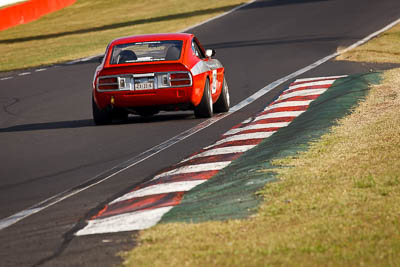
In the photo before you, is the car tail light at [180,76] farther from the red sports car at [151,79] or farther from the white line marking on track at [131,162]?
the white line marking on track at [131,162]

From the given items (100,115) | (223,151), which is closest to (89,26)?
(100,115)

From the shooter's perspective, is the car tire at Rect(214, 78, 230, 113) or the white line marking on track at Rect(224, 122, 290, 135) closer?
the white line marking on track at Rect(224, 122, 290, 135)

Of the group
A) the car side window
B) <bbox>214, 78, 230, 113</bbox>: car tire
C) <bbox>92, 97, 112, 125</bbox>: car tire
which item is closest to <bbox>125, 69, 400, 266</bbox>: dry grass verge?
<bbox>92, 97, 112, 125</bbox>: car tire

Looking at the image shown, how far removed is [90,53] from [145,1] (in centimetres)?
1976

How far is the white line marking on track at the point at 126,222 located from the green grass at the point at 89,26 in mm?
19456

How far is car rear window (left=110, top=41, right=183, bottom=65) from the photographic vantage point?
1298 cm

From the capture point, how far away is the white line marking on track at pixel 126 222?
243 inches

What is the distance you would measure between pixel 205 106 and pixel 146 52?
122 cm

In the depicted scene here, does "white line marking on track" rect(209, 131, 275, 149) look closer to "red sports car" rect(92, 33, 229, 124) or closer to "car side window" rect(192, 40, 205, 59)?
"red sports car" rect(92, 33, 229, 124)

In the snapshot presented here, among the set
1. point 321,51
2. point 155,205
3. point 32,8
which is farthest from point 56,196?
point 32,8

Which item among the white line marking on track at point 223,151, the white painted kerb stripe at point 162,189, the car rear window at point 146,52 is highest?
the car rear window at point 146,52

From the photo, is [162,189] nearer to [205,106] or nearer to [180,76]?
[180,76]

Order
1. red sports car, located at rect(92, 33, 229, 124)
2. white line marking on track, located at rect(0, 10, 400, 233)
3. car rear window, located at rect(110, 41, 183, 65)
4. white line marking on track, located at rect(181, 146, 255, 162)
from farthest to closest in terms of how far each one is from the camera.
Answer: car rear window, located at rect(110, 41, 183, 65)
red sports car, located at rect(92, 33, 229, 124)
white line marking on track, located at rect(181, 146, 255, 162)
white line marking on track, located at rect(0, 10, 400, 233)

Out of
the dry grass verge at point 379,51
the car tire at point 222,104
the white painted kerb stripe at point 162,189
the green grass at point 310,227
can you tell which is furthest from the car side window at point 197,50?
the dry grass verge at point 379,51
